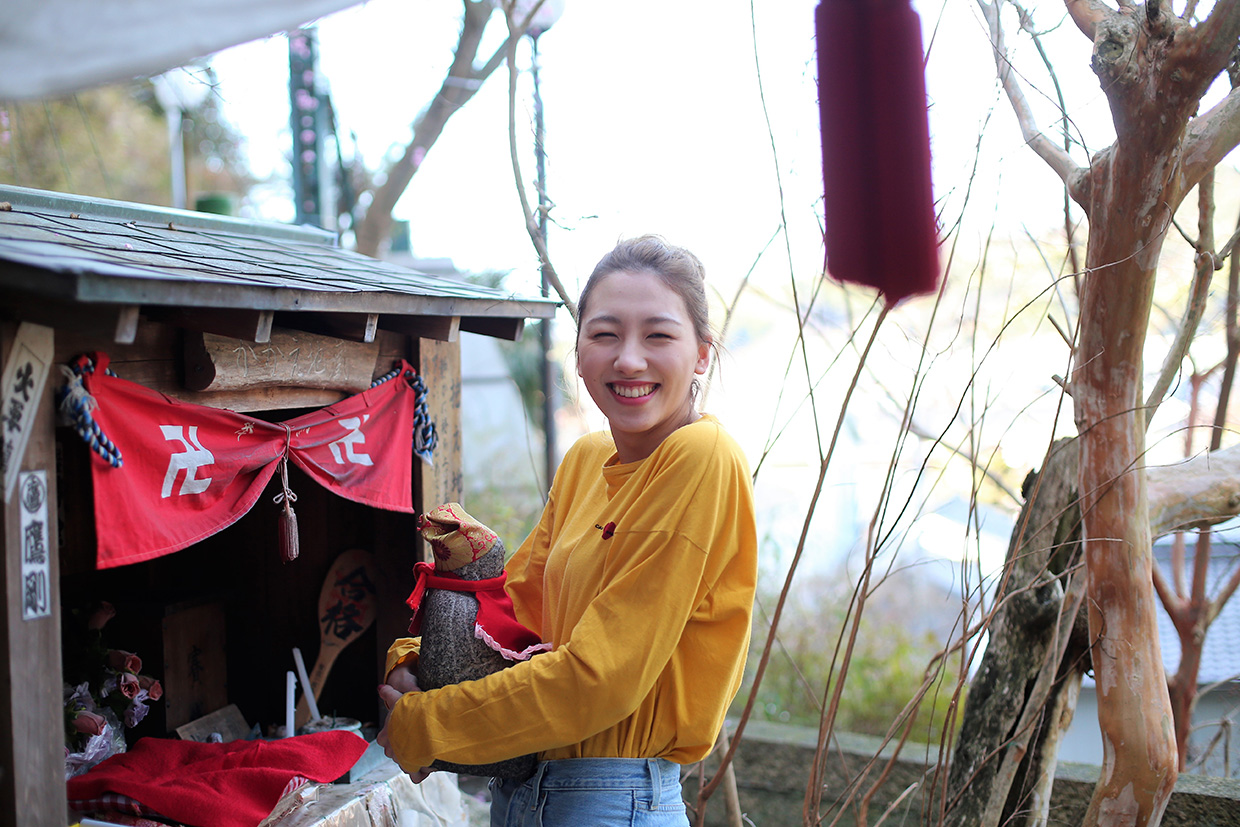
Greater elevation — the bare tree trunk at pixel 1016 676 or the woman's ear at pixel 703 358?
the woman's ear at pixel 703 358

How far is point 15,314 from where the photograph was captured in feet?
6.14

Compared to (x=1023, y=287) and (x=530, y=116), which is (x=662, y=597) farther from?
(x=1023, y=287)

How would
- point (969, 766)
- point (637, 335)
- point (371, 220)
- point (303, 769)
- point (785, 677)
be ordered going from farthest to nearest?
Answer: point (371, 220) → point (785, 677) → point (969, 766) → point (303, 769) → point (637, 335)

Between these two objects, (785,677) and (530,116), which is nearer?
(530,116)

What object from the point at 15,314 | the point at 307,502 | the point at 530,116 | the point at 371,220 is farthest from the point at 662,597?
the point at 371,220

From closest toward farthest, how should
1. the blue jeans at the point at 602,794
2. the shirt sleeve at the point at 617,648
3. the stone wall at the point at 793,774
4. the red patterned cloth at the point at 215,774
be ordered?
1. the shirt sleeve at the point at 617,648
2. the blue jeans at the point at 602,794
3. the red patterned cloth at the point at 215,774
4. the stone wall at the point at 793,774

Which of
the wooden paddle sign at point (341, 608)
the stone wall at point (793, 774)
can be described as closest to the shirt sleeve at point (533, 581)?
the wooden paddle sign at point (341, 608)

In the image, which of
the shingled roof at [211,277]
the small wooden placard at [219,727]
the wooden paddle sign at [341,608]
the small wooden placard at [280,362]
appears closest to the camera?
the shingled roof at [211,277]

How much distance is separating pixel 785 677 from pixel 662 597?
5.08 m

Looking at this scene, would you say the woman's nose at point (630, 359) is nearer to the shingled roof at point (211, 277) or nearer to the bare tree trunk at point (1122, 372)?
the shingled roof at point (211, 277)

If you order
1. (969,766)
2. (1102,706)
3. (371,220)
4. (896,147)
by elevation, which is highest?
(371,220)

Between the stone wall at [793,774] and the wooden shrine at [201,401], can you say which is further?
the stone wall at [793,774]

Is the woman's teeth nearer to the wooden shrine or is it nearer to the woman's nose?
the woman's nose

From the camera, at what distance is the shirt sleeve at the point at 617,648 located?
148 cm
